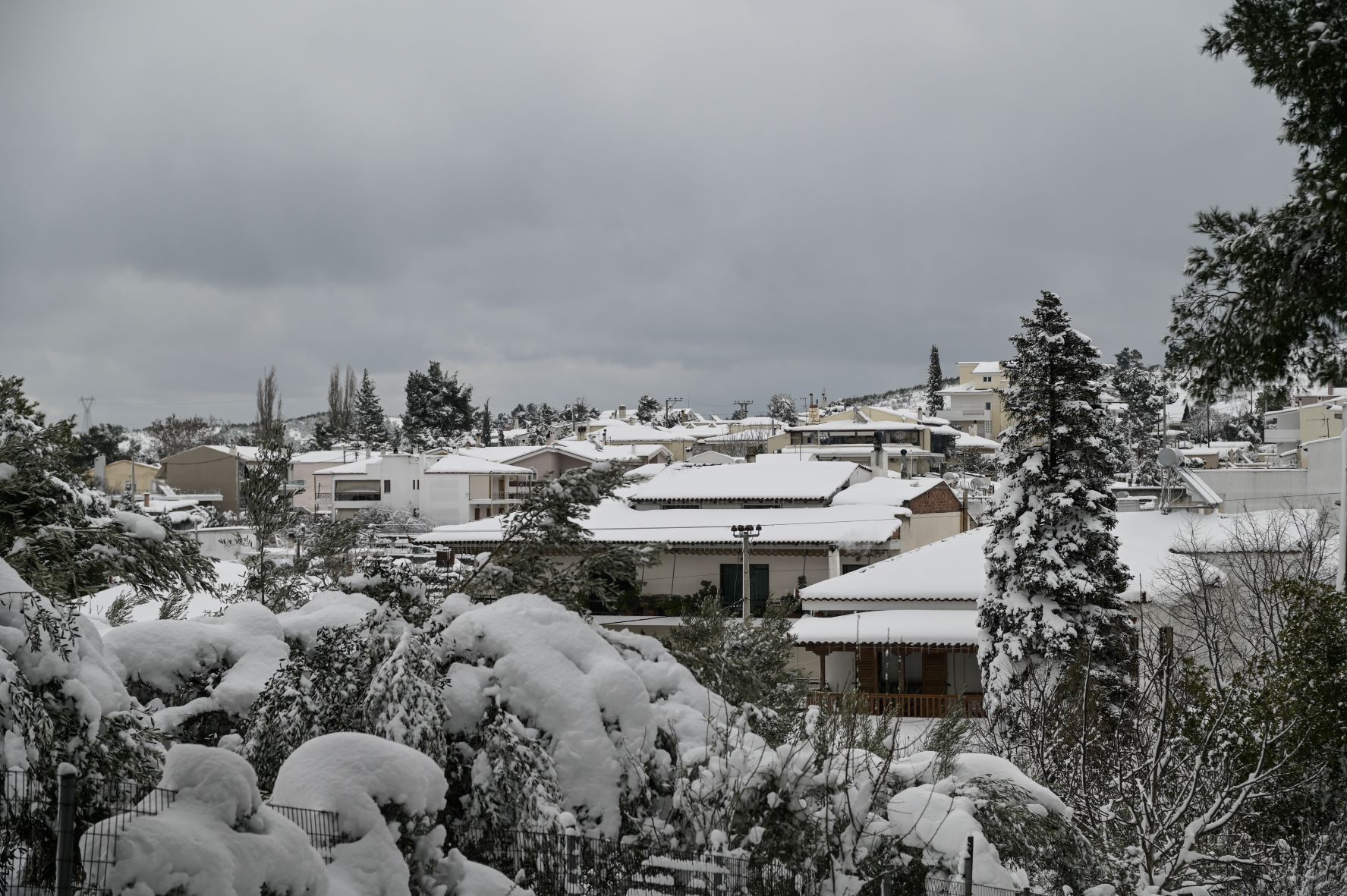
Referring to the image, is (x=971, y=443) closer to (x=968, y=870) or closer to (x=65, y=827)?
(x=968, y=870)

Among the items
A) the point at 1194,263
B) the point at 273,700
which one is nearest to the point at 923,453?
the point at 1194,263

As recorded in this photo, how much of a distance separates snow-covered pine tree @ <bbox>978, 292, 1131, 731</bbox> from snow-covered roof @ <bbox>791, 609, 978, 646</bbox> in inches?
109

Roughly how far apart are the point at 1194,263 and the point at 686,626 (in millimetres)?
9563

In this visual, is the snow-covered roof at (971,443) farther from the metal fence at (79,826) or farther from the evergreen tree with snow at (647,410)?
the metal fence at (79,826)

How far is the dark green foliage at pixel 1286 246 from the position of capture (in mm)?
9656

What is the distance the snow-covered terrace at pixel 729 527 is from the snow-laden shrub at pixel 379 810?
1091 inches

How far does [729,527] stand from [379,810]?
31579 millimetres

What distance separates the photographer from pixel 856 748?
9453 mm

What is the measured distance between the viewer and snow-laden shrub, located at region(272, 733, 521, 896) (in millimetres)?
5953

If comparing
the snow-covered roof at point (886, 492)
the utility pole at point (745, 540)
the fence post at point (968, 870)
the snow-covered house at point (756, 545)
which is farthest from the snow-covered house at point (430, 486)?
the fence post at point (968, 870)

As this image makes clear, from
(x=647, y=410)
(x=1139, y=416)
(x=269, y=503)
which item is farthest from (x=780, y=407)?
(x=269, y=503)

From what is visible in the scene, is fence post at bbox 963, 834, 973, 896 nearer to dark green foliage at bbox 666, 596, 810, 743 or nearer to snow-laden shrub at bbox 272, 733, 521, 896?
snow-laden shrub at bbox 272, 733, 521, 896

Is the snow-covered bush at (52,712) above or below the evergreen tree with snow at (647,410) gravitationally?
below

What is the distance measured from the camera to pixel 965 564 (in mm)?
29859
